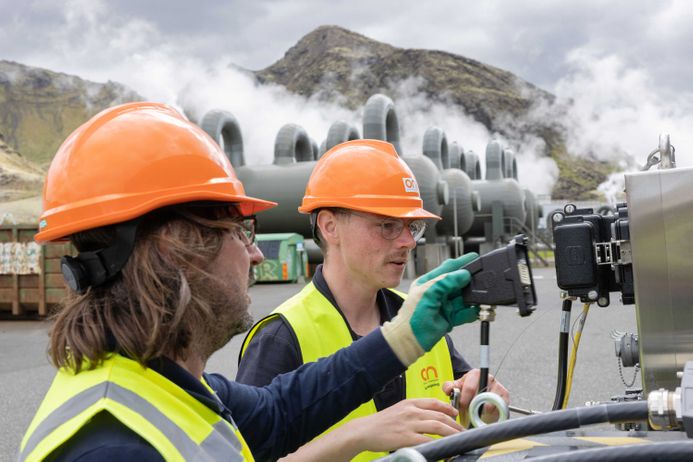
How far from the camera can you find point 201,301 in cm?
141

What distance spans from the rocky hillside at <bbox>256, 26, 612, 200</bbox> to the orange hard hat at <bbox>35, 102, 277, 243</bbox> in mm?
135945

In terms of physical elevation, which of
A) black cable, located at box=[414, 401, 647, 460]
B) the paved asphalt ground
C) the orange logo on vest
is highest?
black cable, located at box=[414, 401, 647, 460]

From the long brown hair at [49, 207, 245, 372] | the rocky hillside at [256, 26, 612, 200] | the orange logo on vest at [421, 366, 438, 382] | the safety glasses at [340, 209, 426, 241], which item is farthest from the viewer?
the rocky hillside at [256, 26, 612, 200]

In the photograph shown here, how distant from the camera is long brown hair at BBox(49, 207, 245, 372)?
128 centimetres

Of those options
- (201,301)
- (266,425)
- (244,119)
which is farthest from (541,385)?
(244,119)

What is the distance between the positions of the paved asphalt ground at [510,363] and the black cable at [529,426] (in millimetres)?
3252

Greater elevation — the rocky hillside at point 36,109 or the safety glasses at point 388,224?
the rocky hillside at point 36,109

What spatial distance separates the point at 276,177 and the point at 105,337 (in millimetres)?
19818

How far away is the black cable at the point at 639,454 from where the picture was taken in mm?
926

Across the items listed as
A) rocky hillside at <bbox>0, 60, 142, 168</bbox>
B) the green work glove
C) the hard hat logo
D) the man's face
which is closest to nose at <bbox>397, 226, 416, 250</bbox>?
the man's face

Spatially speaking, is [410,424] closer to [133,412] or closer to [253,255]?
[253,255]

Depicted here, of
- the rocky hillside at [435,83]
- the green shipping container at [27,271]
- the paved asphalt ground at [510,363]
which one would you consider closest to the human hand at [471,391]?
the paved asphalt ground at [510,363]

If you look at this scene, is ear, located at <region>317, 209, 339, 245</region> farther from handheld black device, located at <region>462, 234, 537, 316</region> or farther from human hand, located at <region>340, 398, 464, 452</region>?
handheld black device, located at <region>462, 234, 537, 316</region>

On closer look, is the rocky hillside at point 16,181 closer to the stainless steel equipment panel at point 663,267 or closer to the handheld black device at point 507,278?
the handheld black device at point 507,278
